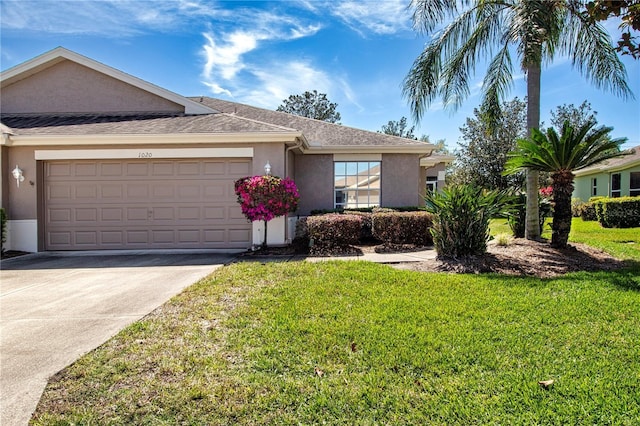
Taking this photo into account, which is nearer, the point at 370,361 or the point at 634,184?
the point at 370,361

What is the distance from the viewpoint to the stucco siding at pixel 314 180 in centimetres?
1260

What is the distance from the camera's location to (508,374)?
2938mm

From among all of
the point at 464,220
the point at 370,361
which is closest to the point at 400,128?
the point at 464,220

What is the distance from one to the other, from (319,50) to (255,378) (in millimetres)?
12004

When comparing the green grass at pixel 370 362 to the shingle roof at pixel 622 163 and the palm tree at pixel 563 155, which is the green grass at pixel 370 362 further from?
the shingle roof at pixel 622 163

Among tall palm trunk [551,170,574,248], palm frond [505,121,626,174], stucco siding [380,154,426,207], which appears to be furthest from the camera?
stucco siding [380,154,426,207]

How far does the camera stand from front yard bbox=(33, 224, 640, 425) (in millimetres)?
2529

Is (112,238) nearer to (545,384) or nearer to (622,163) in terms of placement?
(545,384)

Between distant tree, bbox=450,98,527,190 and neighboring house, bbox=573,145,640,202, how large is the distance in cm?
472

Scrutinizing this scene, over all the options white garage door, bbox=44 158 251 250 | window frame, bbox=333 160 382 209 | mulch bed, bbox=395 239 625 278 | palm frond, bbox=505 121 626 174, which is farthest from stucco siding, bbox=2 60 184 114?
palm frond, bbox=505 121 626 174

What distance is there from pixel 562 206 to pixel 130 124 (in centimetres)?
1234

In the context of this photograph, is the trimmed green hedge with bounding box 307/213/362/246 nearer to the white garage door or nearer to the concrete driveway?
the white garage door

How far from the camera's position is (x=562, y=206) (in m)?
7.91

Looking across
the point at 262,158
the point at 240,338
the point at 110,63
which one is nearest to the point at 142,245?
the point at 262,158
